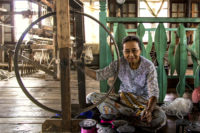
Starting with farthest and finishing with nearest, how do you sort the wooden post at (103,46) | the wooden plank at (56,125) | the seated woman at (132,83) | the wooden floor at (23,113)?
the wooden post at (103,46)
the seated woman at (132,83)
the wooden floor at (23,113)
the wooden plank at (56,125)

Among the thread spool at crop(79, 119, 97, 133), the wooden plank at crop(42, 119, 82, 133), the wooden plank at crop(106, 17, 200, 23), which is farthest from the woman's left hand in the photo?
the wooden plank at crop(106, 17, 200, 23)

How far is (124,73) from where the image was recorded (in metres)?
1.95

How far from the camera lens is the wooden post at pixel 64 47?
1296 mm

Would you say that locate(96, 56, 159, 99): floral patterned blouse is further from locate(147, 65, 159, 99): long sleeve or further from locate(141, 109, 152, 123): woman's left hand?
locate(141, 109, 152, 123): woman's left hand

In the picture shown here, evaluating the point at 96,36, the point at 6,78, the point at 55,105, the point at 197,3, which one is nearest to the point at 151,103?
the point at 55,105

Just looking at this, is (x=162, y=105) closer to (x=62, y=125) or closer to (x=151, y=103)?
(x=151, y=103)

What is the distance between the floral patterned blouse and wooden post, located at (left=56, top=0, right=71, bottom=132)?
0.63m

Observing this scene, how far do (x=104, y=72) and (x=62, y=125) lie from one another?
0.76 m

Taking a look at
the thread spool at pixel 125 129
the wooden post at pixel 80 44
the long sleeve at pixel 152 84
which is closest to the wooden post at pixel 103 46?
the wooden post at pixel 80 44

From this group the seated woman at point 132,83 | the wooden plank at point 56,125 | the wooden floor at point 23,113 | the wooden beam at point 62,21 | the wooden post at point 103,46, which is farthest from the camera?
the wooden post at point 103,46

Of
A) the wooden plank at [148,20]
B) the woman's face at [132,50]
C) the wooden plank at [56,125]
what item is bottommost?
the wooden plank at [56,125]

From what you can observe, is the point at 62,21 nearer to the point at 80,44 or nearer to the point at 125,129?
the point at 80,44

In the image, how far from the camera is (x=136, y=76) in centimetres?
189

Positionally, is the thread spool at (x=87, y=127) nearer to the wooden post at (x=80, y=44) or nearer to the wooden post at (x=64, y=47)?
the wooden post at (x=64, y=47)
